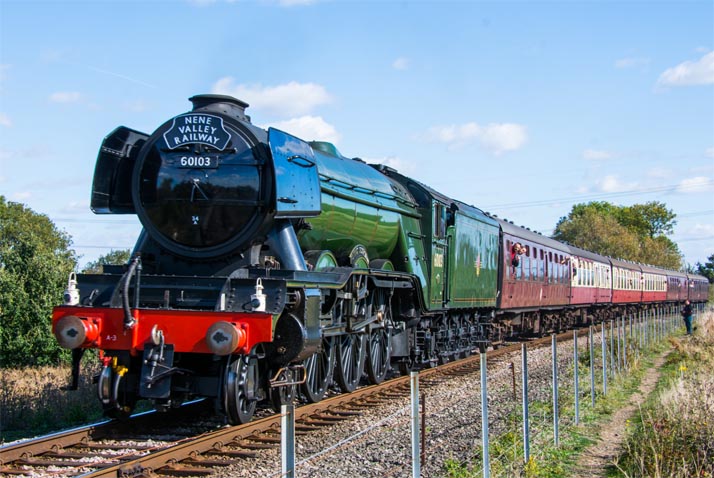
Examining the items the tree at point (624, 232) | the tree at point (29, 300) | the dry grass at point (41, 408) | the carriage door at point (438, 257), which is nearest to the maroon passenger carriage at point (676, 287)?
the tree at point (624, 232)

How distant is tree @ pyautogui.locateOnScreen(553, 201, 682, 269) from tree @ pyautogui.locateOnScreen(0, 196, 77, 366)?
5649 cm

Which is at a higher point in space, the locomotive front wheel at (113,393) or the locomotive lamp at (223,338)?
the locomotive lamp at (223,338)

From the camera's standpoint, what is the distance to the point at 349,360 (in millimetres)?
11031

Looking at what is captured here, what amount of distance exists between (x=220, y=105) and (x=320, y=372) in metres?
3.76

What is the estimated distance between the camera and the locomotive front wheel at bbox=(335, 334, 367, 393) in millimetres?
10664

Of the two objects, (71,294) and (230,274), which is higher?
(230,274)

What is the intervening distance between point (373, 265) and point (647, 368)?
8428mm

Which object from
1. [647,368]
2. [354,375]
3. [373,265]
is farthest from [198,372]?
[647,368]

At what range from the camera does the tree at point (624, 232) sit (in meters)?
68.2

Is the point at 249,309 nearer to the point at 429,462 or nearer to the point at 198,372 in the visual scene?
the point at 198,372

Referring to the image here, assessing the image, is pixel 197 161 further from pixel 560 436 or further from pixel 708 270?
pixel 708 270

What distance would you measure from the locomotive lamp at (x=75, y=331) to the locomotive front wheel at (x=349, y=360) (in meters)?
3.59

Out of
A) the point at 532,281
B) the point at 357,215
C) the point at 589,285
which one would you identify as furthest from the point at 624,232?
the point at 357,215

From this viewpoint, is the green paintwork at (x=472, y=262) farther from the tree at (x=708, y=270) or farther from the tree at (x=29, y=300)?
the tree at (x=708, y=270)
